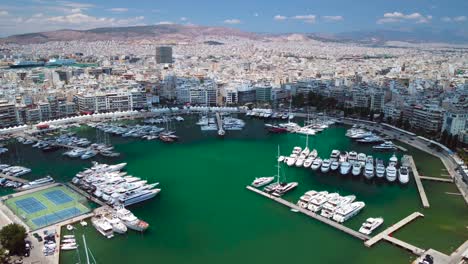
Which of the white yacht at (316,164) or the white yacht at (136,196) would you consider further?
the white yacht at (316,164)

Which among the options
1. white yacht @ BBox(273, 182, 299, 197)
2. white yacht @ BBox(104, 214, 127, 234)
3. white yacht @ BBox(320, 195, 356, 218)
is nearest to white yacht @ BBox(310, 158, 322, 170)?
white yacht @ BBox(273, 182, 299, 197)

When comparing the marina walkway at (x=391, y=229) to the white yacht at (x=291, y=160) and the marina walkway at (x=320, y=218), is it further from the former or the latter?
the white yacht at (x=291, y=160)

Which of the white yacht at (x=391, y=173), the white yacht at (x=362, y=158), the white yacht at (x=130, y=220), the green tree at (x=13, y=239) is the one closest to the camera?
the green tree at (x=13, y=239)

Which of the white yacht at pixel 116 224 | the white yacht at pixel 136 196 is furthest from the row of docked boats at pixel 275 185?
the white yacht at pixel 116 224

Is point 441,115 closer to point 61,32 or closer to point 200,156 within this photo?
point 200,156

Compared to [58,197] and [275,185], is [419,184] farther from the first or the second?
[58,197]

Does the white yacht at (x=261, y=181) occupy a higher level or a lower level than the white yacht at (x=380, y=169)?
lower

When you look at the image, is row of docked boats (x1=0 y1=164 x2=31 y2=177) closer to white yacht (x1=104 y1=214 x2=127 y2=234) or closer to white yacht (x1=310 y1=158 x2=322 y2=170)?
white yacht (x1=104 y1=214 x2=127 y2=234)
